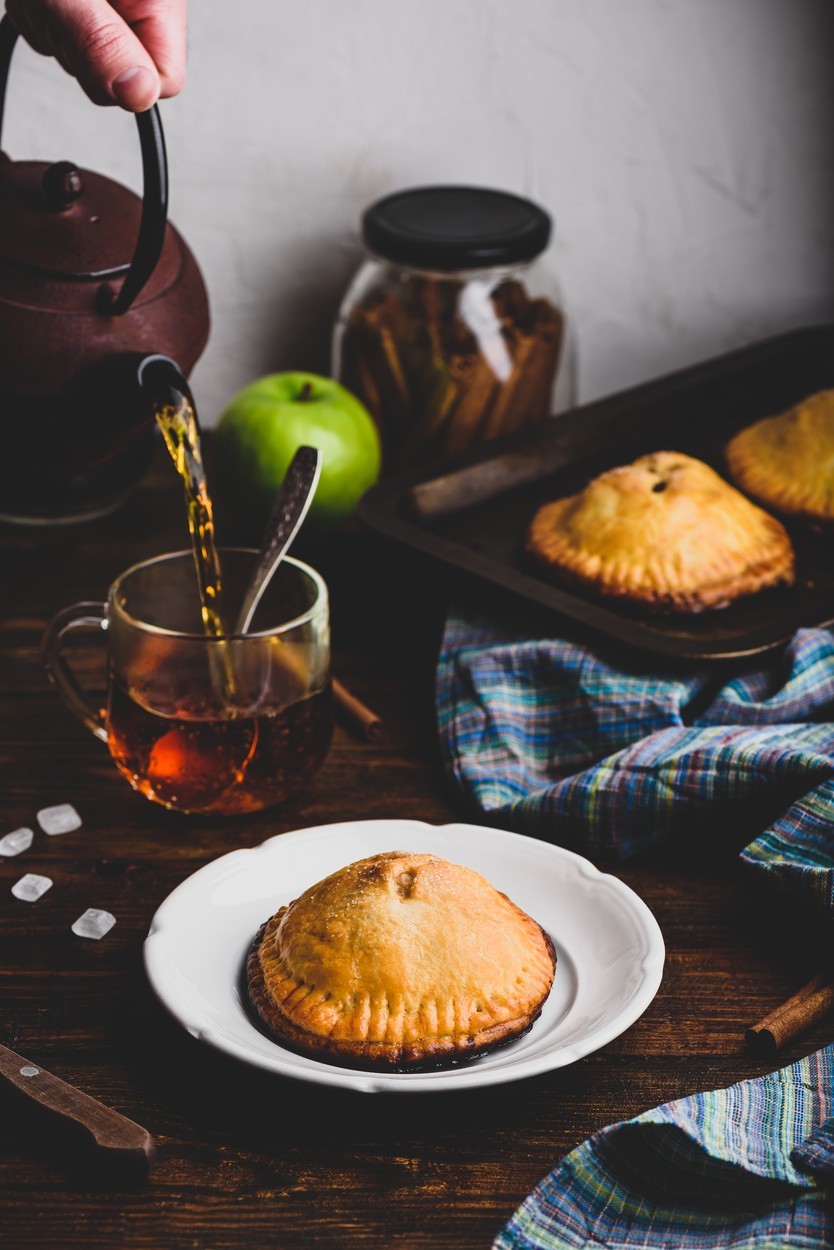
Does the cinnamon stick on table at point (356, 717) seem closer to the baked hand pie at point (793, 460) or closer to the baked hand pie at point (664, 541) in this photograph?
the baked hand pie at point (664, 541)

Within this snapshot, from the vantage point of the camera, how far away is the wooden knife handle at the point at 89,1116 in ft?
2.21

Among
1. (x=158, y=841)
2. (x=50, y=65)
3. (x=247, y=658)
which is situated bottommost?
(x=158, y=841)

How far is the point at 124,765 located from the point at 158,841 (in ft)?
0.21

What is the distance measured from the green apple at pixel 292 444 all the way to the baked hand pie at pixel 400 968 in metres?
0.65

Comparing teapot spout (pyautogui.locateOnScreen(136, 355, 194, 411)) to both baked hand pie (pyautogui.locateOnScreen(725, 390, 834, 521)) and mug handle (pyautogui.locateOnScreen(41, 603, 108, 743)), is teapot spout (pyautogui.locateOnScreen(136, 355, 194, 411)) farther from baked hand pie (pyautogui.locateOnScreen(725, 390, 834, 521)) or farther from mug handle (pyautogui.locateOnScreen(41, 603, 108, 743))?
baked hand pie (pyautogui.locateOnScreen(725, 390, 834, 521))

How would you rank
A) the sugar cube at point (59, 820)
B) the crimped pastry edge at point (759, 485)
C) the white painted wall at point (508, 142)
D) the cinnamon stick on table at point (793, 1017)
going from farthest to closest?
the white painted wall at point (508, 142) → the crimped pastry edge at point (759, 485) → the sugar cube at point (59, 820) → the cinnamon stick on table at point (793, 1017)

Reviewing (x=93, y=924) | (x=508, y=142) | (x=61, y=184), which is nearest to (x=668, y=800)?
(x=93, y=924)

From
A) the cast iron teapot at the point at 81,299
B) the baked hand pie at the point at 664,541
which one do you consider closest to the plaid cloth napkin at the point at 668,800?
the baked hand pie at the point at 664,541

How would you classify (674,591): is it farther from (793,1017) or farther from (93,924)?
(93,924)

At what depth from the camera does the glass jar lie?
4.79 ft

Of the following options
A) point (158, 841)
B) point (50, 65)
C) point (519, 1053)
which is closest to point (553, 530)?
point (158, 841)

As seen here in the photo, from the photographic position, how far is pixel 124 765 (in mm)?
995

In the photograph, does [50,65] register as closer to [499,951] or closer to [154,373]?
[154,373]

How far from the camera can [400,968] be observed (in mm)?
746
